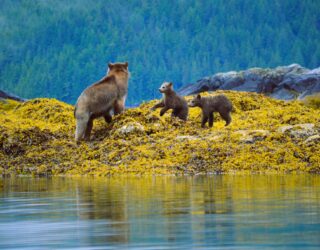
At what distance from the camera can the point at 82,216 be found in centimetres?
991

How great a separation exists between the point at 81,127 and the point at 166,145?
2.94 metres

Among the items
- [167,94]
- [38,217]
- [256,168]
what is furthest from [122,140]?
[38,217]

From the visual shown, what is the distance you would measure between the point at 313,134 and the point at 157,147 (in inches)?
156

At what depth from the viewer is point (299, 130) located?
68.6 feet

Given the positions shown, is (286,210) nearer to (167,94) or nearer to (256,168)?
(256,168)

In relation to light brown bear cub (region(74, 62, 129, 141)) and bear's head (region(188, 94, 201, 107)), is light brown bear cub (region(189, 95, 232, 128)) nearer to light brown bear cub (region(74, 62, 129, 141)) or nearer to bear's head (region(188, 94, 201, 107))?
bear's head (region(188, 94, 201, 107))

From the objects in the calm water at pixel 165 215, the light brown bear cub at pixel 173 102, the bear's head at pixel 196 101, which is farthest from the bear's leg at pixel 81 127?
the calm water at pixel 165 215

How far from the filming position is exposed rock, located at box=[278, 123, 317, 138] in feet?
67.9

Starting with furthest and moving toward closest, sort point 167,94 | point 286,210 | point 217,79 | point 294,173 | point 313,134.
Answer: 1. point 217,79
2. point 167,94
3. point 313,134
4. point 294,173
5. point 286,210

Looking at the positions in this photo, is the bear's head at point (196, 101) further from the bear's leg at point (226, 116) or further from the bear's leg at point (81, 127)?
the bear's leg at point (81, 127)

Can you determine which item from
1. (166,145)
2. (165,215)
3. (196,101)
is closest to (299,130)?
(166,145)

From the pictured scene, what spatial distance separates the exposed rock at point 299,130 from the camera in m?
20.7

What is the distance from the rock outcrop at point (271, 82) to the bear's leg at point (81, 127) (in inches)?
868

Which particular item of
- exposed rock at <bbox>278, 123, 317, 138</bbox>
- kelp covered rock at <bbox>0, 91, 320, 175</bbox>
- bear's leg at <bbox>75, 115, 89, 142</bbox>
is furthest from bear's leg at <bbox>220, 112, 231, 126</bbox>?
bear's leg at <bbox>75, 115, 89, 142</bbox>
